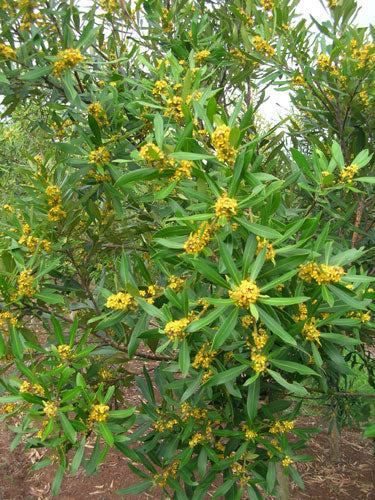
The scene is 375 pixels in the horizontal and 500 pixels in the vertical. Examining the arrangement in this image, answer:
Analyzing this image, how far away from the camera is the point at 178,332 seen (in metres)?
1.25

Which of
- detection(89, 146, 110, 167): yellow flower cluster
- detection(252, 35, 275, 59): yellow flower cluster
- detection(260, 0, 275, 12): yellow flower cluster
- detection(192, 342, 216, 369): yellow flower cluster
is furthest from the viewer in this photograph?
detection(260, 0, 275, 12): yellow flower cluster

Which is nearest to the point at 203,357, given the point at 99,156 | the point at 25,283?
the point at 25,283

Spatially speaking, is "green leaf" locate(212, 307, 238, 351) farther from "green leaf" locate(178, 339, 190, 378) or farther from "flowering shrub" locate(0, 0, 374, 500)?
"green leaf" locate(178, 339, 190, 378)

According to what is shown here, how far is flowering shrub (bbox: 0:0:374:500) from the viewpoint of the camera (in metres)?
1.16

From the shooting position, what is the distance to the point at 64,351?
1520mm

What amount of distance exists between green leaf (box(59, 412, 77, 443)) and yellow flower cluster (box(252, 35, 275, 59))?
5.90 feet

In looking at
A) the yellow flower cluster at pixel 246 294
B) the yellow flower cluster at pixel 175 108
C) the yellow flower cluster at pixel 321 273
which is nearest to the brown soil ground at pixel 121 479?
the yellow flower cluster at pixel 321 273

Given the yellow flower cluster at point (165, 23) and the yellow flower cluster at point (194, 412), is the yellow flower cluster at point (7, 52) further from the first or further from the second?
the yellow flower cluster at point (194, 412)

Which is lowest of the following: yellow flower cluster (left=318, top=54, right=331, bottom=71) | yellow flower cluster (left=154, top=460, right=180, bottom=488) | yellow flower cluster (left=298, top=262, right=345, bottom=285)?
yellow flower cluster (left=154, top=460, right=180, bottom=488)

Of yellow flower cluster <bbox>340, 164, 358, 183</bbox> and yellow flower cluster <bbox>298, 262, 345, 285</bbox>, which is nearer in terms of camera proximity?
yellow flower cluster <bbox>298, 262, 345, 285</bbox>

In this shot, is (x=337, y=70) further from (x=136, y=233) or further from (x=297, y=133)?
(x=136, y=233)

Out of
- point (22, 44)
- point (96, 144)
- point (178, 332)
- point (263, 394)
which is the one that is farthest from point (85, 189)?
point (263, 394)

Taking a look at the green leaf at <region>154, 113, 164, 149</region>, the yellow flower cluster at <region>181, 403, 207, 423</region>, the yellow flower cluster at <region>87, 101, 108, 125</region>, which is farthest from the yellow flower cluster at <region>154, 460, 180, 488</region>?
the yellow flower cluster at <region>87, 101, 108, 125</region>

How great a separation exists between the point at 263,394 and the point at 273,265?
103cm
